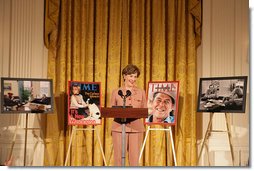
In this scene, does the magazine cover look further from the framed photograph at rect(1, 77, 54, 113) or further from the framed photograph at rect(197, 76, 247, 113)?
the framed photograph at rect(197, 76, 247, 113)

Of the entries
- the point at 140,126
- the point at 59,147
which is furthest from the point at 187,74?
the point at 59,147

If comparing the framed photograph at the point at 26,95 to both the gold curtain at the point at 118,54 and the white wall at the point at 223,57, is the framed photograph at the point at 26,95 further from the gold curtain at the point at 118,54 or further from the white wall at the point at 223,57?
the white wall at the point at 223,57

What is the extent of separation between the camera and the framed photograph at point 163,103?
16.5ft

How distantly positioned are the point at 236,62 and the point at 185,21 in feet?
2.86

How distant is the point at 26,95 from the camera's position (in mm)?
4918

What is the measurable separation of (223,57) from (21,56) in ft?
8.56

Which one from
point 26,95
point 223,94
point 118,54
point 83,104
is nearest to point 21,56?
point 26,95

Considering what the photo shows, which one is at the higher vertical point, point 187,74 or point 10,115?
point 187,74

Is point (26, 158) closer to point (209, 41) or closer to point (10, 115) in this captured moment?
point (10, 115)

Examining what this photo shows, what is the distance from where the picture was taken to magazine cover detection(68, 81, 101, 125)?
5.06 m

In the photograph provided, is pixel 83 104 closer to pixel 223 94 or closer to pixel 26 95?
pixel 26 95

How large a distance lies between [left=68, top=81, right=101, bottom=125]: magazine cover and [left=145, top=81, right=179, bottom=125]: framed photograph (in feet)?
2.07

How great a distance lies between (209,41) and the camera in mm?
5621

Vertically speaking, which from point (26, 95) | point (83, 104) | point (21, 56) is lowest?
point (83, 104)
